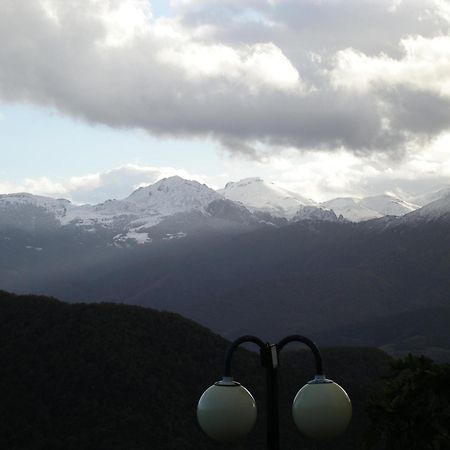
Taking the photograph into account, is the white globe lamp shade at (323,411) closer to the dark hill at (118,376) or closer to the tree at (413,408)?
the tree at (413,408)

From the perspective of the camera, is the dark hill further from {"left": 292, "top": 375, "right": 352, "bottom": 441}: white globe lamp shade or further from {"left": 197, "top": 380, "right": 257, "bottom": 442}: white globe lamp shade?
{"left": 197, "top": 380, "right": 257, "bottom": 442}: white globe lamp shade

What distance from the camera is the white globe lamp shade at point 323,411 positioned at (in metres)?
14.6

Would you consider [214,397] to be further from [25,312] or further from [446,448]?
[25,312]

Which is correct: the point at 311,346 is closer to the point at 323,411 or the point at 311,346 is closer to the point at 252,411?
the point at 323,411

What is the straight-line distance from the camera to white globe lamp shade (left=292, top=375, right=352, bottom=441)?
14.6 m

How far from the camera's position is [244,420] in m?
14.6

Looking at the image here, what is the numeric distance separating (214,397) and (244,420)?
2.14 feet

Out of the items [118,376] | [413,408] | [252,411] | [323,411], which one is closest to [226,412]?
[252,411]

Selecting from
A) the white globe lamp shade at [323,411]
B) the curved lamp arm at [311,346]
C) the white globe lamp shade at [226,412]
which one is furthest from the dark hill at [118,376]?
the white globe lamp shade at [226,412]

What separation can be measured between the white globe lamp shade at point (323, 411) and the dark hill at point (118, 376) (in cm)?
8289

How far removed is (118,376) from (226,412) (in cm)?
10528

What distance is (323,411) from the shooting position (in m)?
14.5

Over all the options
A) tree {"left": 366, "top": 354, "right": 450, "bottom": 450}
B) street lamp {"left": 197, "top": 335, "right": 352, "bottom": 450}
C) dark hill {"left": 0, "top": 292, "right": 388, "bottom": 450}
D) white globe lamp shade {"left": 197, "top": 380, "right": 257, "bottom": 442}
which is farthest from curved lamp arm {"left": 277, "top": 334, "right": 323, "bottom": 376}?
dark hill {"left": 0, "top": 292, "right": 388, "bottom": 450}

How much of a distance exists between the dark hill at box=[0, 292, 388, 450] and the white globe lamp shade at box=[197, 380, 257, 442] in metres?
83.2
